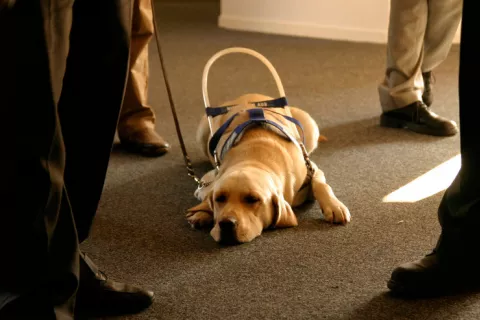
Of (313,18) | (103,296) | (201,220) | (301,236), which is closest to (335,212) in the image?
(301,236)

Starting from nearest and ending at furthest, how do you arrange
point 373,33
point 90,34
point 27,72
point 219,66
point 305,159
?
point 27,72 → point 90,34 → point 305,159 → point 219,66 → point 373,33

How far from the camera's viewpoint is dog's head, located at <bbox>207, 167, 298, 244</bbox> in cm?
186

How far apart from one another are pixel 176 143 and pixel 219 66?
1.43 m

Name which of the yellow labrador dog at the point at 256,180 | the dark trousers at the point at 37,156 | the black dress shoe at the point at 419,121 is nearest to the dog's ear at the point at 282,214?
the yellow labrador dog at the point at 256,180

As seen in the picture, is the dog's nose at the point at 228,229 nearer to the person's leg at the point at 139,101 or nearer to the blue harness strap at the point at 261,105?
the blue harness strap at the point at 261,105

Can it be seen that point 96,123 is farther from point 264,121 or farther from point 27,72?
point 264,121

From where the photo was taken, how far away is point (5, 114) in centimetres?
119

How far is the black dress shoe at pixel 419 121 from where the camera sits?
2822 millimetres

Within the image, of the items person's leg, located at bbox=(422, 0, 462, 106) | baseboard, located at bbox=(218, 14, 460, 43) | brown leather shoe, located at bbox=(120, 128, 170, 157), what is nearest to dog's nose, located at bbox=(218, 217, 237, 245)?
brown leather shoe, located at bbox=(120, 128, 170, 157)

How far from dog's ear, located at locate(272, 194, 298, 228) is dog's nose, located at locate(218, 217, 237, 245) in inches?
5.7

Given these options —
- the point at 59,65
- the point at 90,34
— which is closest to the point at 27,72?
the point at 59,65

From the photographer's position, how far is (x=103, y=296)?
1488 mm

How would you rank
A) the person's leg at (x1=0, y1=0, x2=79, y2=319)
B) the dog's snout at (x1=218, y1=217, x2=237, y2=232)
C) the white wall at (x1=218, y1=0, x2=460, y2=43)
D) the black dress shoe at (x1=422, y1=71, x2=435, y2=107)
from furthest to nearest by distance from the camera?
the white wall at (x1=218, y1=0, x2=460, y2=43) → the black dress shoe at (x1=422, y1=71, x2=435, y2=107) → the dog's snout at (x1=218, y1=217, x2=237, y2=232) → the person's leg at (x1=0, y1=0, x2=79, y2=319)

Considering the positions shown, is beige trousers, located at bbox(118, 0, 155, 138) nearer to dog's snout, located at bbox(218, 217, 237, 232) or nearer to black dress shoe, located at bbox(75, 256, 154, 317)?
dog's snout, located at bbox(218, 217, 237, 232)
